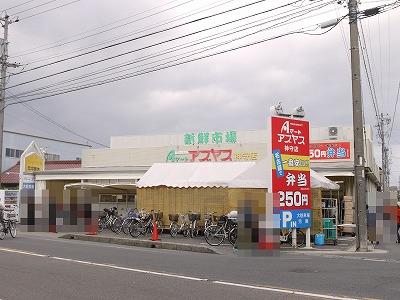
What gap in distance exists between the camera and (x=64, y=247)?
17.2 metres

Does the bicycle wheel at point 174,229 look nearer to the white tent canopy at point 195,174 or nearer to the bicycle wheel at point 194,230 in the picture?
the bicycle wheel at point 194,230

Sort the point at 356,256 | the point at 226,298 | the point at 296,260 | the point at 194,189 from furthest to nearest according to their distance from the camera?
the point at 194,189, the point at 356,256, the point at 296,260, the point at 226,298

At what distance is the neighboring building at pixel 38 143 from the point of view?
229 feet

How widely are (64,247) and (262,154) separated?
53.8 feet

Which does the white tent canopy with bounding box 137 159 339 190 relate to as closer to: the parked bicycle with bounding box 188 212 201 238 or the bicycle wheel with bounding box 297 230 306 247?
the parked bicycle with bounding box 188 212 201 238

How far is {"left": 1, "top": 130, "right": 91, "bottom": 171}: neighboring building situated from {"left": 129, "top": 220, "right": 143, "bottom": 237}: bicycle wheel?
147ft

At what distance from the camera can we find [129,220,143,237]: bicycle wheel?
22.3m

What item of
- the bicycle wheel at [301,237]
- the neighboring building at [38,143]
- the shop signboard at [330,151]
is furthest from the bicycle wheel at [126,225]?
the neighboring building at [38,143]

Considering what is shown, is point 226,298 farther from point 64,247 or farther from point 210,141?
point 210,141

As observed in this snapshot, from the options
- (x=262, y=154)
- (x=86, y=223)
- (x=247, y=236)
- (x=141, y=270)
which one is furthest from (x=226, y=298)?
(x=262, y=154)

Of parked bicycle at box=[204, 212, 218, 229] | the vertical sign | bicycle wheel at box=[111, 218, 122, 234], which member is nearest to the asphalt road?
the vertical sign

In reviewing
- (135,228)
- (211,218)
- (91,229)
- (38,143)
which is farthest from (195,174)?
(38,143)

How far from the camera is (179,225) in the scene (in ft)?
77.5

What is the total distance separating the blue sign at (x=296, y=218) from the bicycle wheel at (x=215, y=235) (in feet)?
8.93
